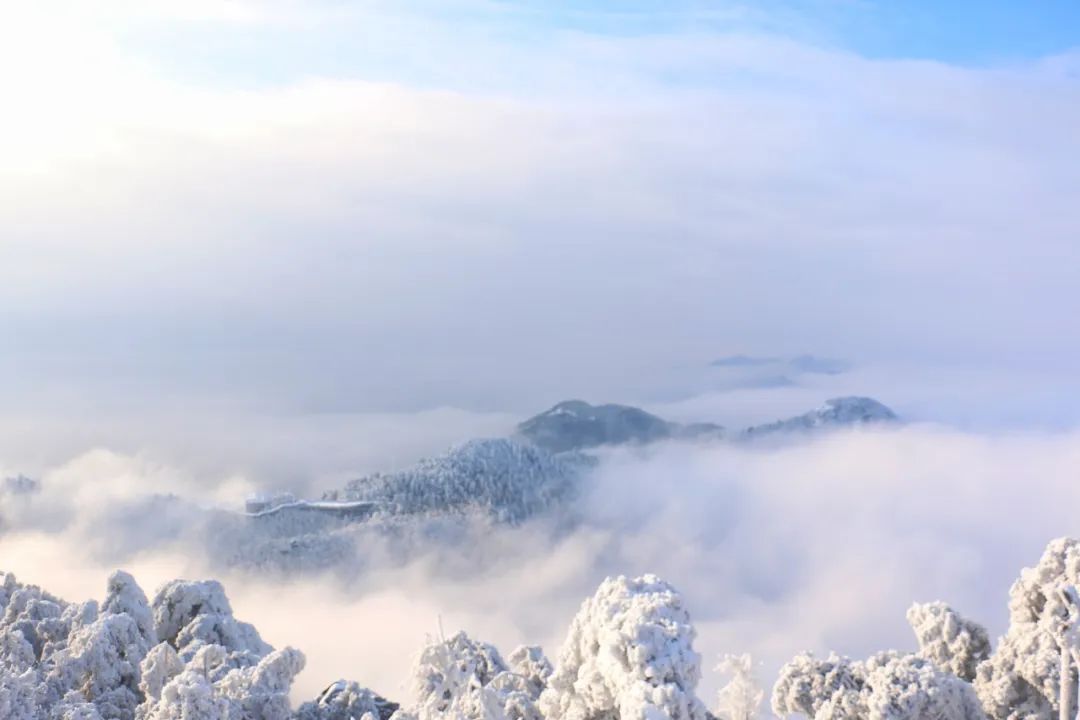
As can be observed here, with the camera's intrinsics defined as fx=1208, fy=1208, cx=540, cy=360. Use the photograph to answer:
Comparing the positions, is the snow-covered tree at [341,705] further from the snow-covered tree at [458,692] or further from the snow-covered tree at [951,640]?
the snow-covered tree at [951,640]

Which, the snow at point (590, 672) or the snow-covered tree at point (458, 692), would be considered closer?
the snow at point (590, 672)

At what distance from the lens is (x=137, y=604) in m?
46.1

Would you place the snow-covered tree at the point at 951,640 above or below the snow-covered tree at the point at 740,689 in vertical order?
below

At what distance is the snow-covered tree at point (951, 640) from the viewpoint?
38.5 m

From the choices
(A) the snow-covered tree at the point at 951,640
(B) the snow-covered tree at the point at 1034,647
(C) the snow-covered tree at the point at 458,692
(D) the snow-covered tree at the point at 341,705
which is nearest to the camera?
(C) the snow-covered tree at the point at 458,692

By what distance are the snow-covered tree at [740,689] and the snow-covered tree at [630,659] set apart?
353cm

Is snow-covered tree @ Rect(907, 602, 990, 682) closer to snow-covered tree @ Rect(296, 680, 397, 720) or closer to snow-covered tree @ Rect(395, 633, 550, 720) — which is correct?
snow-covered tree @ Rect(395, 633, 550, 720)

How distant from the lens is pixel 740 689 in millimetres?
28500

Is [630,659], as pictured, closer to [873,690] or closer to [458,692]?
[458,692]

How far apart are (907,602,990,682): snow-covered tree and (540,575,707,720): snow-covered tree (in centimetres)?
1611

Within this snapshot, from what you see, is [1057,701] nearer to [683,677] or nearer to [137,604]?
[683,677]

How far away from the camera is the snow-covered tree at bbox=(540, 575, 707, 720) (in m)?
23.2

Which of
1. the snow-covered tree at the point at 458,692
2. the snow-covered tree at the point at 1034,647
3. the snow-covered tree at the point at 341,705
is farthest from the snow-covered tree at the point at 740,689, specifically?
the snow-covered tree at the point at 341,705

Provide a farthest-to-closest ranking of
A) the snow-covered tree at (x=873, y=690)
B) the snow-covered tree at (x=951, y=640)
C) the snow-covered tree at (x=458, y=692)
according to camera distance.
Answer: the snow-covered tree at (x=951, y=640) < the snow-covered tree at (x=873, y=690) < the snow-covered tree at (x=458, y=692)
